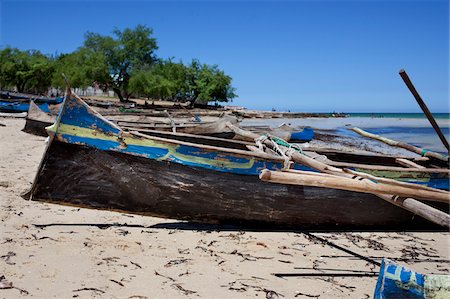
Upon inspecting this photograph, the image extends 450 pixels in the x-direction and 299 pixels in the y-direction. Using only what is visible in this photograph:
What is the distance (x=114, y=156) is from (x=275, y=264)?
2.04 meters

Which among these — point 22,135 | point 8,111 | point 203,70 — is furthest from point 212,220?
point 203,70

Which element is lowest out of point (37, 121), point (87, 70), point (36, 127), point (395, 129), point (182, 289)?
point (182, 289)

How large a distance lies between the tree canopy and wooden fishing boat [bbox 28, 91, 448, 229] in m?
32.1

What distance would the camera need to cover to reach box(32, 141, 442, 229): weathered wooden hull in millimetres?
3963

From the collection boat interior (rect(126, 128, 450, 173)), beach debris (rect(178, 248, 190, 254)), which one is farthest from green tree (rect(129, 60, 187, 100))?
beach debris (rect(178, 248, 190, 254))

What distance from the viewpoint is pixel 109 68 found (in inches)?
1399

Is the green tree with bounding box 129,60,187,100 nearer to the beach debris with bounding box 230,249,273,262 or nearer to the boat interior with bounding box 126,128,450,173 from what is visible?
the boat interior with bounding box 126,128,450,173

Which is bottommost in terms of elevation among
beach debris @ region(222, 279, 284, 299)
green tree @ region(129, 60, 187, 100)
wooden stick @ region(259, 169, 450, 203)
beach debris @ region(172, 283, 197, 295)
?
beach debris @ region(172, 283, 197, 295)

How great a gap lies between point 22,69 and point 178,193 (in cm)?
4258

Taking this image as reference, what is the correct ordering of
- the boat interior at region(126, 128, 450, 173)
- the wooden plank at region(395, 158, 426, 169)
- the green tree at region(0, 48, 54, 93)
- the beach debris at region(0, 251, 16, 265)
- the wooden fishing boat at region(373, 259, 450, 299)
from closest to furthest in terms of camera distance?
1. the wooden fishing boat at region(373, 259, 450, 299)
2. the beach debris at region(0, 251, 16, 265)
3. the wooden plank at region(395, 158, 426, 169)
4. the boat interior at region(126, 128, 450, 173)
5. the green tree at region(0, 48, 54, 93)

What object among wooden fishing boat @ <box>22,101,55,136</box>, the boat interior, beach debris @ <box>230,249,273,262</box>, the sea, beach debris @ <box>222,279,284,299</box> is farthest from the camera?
the sea

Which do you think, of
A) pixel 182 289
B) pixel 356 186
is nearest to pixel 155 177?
pixel 182 289

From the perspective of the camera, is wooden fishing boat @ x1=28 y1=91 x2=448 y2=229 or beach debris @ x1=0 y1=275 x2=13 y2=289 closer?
beach debris @ x1=0 y1=275 x2=13 y2=289

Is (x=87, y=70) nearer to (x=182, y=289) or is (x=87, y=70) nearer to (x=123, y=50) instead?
(x=123, y=50)
